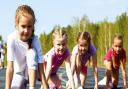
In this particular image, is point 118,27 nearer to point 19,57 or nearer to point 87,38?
point 87,38

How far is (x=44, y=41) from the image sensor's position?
214 feet

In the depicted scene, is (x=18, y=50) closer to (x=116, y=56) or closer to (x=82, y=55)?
(x=82, y=55)

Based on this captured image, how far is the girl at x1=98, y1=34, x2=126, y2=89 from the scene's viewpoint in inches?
453

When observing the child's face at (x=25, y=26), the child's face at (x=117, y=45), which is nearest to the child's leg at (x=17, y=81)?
the child's face at (x=25, y=26)

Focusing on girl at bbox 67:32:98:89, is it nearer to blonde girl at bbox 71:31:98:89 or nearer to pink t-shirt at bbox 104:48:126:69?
blonde girl at bbox 71:31:98:89

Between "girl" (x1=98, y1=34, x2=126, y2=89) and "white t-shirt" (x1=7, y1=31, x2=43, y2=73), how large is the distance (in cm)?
480

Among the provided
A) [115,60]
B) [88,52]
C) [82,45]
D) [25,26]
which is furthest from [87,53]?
[25,26]

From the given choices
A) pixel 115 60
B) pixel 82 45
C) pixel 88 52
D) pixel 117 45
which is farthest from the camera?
pixel 115 60

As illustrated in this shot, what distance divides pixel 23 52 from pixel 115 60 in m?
5.44

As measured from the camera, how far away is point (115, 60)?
12.0 metres

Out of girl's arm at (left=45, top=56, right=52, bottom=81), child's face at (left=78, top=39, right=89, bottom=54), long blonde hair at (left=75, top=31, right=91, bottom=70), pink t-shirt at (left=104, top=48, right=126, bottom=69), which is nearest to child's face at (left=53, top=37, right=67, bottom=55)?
girl's arm at (left=45, top=56, right=52, bottom=81)

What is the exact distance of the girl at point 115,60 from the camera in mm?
11500

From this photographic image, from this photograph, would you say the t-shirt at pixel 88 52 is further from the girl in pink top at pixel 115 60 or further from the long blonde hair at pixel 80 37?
the girl in pink top at pixel 115 60

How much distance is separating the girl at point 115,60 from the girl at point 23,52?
15.8 feet
